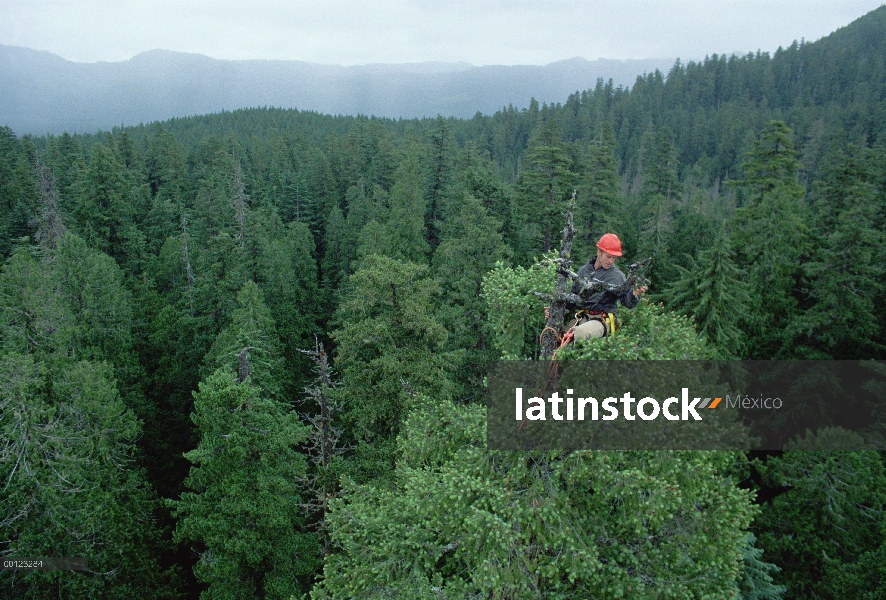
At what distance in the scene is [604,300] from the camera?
8.28 meters

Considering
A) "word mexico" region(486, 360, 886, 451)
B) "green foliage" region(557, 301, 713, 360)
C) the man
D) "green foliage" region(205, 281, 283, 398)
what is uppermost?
the man

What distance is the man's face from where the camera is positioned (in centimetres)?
833

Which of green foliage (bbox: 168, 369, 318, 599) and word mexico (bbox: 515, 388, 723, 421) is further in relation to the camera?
green foliage (bbox: 168, 369, 318, 599)

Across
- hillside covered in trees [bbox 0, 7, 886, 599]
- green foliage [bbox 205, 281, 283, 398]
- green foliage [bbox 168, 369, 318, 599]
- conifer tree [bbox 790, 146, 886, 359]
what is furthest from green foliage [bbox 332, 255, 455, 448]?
conifer tree [bbox 790, 146, 886, 359]

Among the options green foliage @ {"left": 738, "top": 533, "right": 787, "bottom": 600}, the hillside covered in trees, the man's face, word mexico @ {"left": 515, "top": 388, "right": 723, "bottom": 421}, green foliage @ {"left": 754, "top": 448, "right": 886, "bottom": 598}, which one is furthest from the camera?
green foliage @ {"left": 754, "top": 448, "right": 886, "bottom": 598}

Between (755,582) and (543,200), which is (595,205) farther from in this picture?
(755,582)

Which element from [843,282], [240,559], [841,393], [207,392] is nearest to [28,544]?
[240,559]

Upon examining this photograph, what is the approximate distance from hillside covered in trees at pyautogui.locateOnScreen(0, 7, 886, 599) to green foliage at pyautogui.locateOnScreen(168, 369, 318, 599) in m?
0.10

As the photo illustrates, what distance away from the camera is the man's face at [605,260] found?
8.33m

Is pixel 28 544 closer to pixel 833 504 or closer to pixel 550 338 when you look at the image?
pixel 550 338

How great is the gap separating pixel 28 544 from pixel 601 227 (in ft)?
117

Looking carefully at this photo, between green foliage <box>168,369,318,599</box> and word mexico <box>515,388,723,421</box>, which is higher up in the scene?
word mexico <box>515,388,723,421</box>

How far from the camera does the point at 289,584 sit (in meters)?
18.7

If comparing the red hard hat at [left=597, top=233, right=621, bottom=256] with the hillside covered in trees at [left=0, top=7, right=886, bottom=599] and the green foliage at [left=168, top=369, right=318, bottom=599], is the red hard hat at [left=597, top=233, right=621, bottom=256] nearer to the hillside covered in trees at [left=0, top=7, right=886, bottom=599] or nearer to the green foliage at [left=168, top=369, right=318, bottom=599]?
the hillside covered in trees at [left=0, top=7, right=886, bottom=599]
